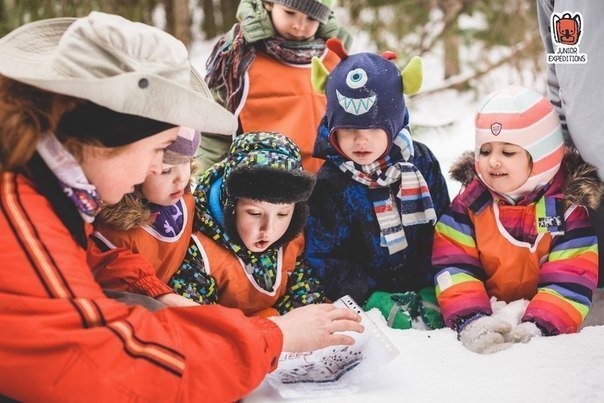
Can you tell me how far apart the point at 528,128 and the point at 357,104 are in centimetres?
55

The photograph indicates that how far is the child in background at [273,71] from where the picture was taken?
254cm

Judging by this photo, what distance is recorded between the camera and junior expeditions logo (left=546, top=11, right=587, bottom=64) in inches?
74.5

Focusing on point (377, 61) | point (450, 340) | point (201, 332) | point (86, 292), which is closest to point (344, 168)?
point (377, 61)

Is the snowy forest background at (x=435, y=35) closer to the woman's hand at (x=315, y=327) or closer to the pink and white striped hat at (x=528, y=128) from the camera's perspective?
the pink and white striped hat at (x=528, y=128)

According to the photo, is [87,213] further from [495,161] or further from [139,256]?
[495,161]

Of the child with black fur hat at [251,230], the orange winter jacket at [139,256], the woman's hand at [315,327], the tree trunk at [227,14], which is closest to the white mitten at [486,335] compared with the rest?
the woman's hand at [315,327]

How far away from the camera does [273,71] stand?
2.61 meters

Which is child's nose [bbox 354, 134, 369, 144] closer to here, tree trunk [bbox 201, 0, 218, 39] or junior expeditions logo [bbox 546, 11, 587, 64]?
junior expeditions logo [bbox 546, 11, 587, 64]

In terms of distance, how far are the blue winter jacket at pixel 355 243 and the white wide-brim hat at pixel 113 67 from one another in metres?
0.88

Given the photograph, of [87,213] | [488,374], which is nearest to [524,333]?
[488,374]

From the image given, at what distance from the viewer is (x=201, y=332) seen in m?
1.28

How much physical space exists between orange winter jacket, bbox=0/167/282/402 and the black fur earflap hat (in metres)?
0.57

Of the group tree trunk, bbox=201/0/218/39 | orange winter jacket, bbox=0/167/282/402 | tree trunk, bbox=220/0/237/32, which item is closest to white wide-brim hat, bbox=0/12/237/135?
orange winter jacket, bbox=0/167/282/402

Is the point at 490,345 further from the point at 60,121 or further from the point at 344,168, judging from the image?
the point at 60,121
